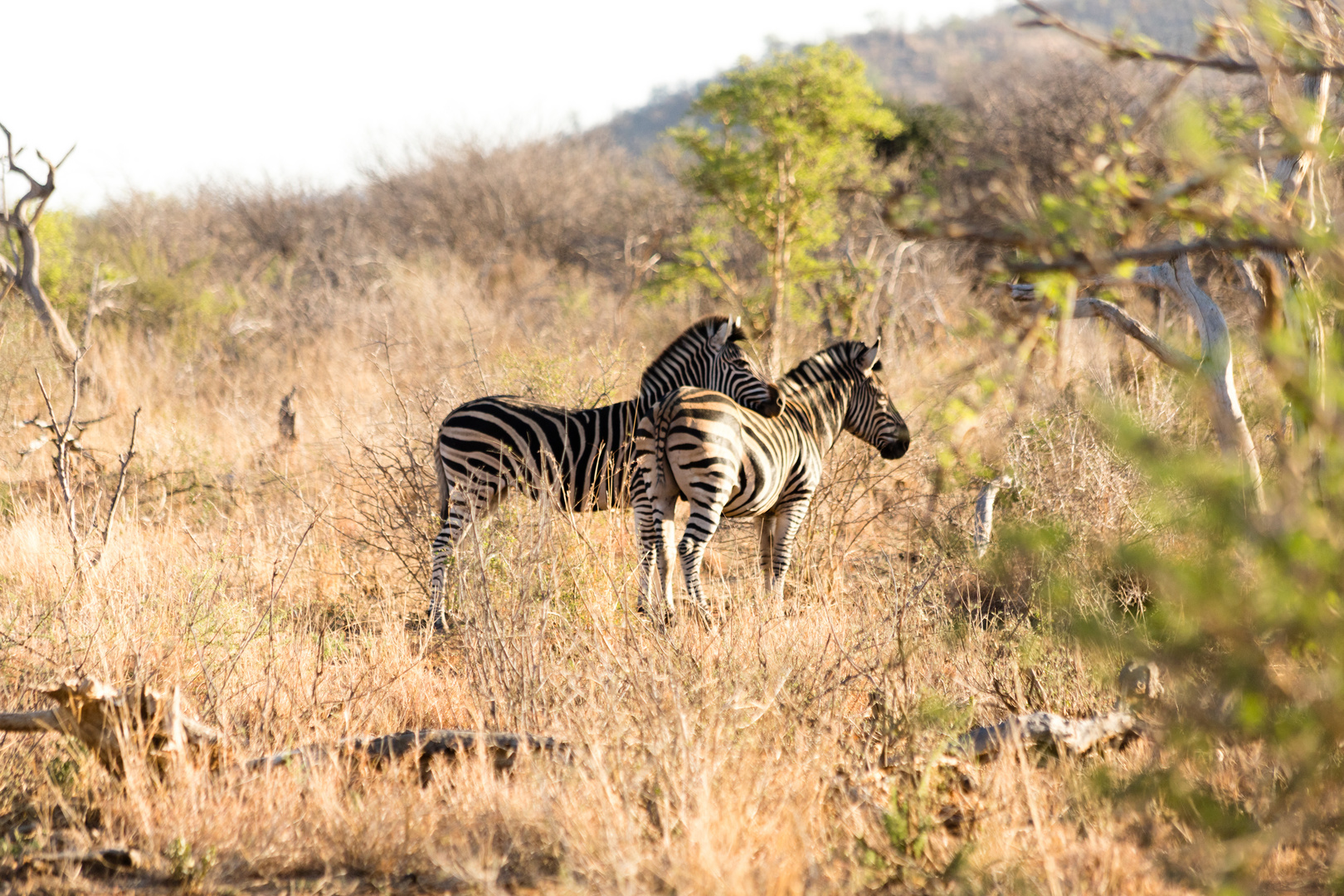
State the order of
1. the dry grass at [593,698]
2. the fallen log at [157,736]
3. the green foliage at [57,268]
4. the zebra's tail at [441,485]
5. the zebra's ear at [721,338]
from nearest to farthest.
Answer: the dry grass at [593,698] < the fallen log at [157,736] < the zebra's tail at [441,485] < the zebra's ear at [721,338] < the green foliage at [57,268]

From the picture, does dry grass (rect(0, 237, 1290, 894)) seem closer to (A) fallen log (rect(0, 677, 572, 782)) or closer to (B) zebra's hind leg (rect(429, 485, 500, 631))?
(A) fallen log (rect(0, 677, 572, 782))

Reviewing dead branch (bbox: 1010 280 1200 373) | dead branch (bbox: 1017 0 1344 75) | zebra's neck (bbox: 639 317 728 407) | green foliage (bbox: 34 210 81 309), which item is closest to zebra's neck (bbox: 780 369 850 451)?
zebra's neck (bbox: 639 317 728 407)

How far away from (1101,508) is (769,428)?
6.13 ft

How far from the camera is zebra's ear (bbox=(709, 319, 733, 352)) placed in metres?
6.54

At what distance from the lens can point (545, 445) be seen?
5488 millimetres

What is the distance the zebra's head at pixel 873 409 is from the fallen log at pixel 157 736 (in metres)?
3.66

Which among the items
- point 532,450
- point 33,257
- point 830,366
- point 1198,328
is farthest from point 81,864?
point 33,257

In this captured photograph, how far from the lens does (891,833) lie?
8.19ft

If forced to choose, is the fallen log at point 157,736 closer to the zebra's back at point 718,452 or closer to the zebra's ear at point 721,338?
the zebra's back at point 718,452

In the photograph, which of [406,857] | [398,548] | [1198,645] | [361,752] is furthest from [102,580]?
[1198,645]

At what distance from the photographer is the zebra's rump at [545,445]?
220 inches

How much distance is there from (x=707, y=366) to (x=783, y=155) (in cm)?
667

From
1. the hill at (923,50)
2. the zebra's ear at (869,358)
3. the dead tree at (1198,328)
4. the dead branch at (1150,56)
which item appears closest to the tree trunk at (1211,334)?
the dead tree at (1198,328)

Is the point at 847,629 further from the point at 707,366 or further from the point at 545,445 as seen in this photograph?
the point at 707,366
